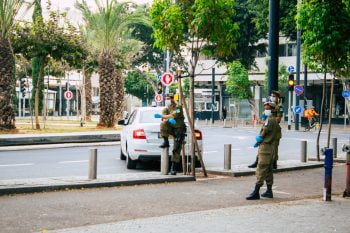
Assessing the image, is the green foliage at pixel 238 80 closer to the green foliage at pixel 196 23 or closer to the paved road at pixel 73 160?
the paved road at pixel 73 160

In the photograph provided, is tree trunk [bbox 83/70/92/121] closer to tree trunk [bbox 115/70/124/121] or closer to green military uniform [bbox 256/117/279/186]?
tree trunk [bbox 115/70/124/121]

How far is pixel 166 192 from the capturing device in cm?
1148

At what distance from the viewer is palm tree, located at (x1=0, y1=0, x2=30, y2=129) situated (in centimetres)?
2622

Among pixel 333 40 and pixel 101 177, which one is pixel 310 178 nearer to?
pixel 333 40

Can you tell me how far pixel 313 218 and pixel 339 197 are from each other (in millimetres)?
2694

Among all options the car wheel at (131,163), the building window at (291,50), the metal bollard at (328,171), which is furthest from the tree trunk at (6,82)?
the building window at (291,50)

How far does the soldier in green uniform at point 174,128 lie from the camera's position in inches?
542

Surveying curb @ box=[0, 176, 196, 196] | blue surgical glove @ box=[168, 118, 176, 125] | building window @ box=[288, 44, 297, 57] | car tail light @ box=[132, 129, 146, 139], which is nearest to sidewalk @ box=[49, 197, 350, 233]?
curb @ box=[0, 176, 196, 196]

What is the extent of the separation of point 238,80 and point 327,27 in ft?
118

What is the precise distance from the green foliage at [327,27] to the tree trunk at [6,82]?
1470cm

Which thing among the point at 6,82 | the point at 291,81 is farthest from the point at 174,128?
the point at 291,81

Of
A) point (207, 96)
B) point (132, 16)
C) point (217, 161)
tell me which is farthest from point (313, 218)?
point (207, 96)

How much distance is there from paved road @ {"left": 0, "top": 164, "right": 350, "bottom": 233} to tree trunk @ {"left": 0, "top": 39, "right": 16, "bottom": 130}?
15.0 m

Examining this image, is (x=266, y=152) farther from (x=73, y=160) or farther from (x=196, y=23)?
(x=73, y=160)
